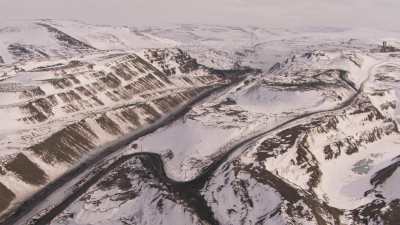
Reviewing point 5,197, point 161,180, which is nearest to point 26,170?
point 5,197

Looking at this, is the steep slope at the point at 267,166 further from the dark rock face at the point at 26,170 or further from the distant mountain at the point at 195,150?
the dark rock face at the point at 26,170

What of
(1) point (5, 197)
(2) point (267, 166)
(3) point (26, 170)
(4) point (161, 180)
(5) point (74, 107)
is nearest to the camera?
(4) point (161, 180)

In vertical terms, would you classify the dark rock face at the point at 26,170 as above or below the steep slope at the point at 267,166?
below

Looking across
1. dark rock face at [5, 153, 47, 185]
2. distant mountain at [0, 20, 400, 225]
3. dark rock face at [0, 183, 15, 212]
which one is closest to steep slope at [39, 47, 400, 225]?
distant mountain at [0, 20, 400, 225]

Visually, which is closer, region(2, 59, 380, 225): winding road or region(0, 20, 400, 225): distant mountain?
region(2, 59, 380, 225): winding road

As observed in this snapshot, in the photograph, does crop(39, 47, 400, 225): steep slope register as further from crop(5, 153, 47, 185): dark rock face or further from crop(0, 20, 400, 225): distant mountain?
crop(5, 153, 47, 185): dark rock face

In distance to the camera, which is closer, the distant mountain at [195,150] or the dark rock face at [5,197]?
the distant mountain at [195,150]

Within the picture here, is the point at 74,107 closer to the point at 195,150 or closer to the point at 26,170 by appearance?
the point at 26,170

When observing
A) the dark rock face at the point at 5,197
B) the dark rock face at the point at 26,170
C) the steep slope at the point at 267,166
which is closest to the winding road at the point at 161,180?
the steep slope at the point at 267,166

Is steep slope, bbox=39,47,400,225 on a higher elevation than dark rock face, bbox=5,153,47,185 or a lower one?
higher

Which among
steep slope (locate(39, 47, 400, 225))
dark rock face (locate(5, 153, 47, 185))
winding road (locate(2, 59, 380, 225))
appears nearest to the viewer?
steep slope (locate(39, 47, 400, 225))

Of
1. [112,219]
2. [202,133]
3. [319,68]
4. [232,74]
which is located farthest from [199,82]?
[112,219]
